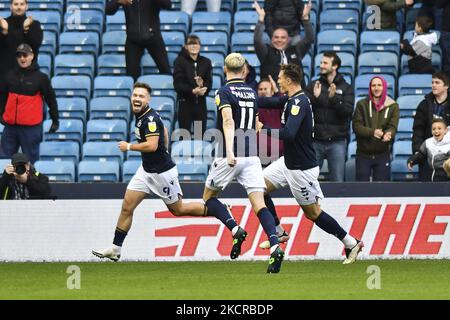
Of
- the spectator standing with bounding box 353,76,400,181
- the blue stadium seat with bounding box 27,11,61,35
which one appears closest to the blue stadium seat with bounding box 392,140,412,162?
the spectator standing with bounding box 353,76,400,181

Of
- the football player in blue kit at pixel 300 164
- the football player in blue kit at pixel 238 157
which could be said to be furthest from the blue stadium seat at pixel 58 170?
the football player in blue kit at pixel 300 164

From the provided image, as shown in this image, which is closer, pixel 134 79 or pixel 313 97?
pixel 313 97

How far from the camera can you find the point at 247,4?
22422 mm

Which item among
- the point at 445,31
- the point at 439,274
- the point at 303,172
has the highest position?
the point at 445,31

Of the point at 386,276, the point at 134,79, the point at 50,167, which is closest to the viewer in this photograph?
the point at 386,276

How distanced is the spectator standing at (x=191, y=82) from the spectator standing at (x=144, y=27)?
83 centimetres

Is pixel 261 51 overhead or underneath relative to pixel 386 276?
overhead

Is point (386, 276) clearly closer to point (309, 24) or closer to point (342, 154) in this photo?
point (342, 154)

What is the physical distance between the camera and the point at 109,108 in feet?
67.6

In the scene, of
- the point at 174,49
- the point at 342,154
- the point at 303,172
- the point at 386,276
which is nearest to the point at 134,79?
the point at 174,49

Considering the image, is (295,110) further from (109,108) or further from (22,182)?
(109,108)

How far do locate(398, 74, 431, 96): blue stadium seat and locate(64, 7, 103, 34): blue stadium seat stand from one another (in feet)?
16.5

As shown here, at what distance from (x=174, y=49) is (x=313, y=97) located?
146 inches

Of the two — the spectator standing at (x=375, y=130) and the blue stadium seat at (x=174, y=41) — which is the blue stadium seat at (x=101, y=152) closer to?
the blue stadium seat at (x=174, y=41)
